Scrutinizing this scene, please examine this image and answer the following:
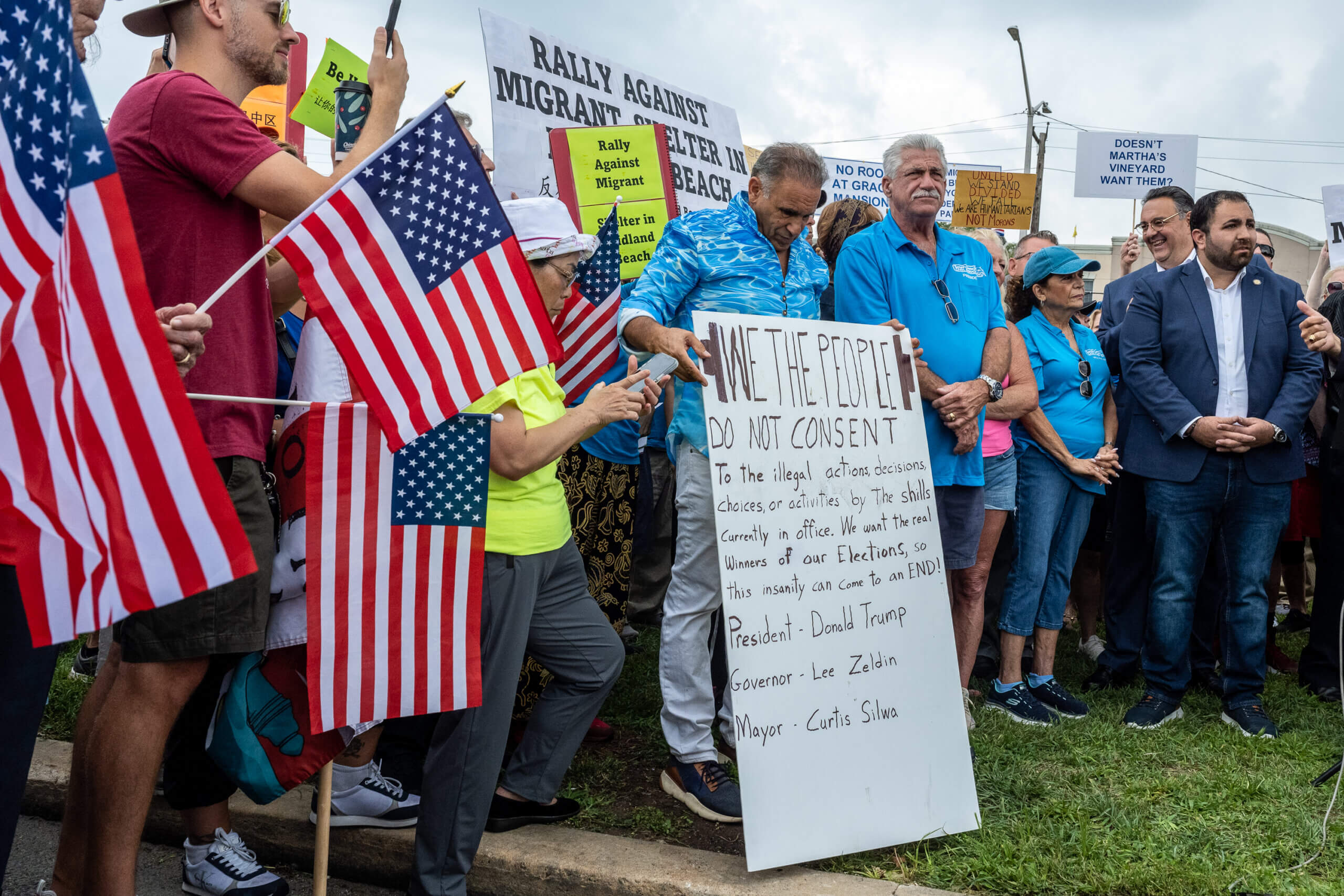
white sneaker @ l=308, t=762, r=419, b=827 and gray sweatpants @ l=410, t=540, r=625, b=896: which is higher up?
gray sweatpants @ l=410, t=540, r=625, b=896

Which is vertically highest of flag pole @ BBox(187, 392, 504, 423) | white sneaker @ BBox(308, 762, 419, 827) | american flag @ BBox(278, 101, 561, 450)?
american flag @ BBox(278, 101, 561, 450)

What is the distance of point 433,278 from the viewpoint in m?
2.50

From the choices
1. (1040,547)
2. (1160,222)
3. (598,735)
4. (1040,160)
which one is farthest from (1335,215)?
(1040,160)

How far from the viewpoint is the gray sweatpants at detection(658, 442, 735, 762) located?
3482 millimetres

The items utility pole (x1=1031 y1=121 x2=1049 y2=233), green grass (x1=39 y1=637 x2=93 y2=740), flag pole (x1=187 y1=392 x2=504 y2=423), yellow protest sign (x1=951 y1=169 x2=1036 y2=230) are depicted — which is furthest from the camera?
utility pole (x1=1031 y1=121 x2=1049 y2=233)

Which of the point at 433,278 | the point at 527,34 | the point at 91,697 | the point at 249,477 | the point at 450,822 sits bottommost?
the point at 450,822

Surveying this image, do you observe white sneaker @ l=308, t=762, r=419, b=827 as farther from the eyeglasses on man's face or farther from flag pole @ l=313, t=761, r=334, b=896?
the eyeglasses on man's face

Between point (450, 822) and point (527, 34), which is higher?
point (527, 34)

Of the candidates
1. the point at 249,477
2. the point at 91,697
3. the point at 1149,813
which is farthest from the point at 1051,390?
the point at 91,697

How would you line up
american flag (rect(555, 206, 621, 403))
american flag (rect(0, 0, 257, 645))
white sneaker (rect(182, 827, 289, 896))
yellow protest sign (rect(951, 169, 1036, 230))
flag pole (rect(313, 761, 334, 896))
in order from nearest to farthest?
1. american flag (rect(0, 0, 257, 645))
2. flag pole (rect(313, 761, 334, 896))
3. white sneaker (rect(182, 827, 289, 896))
4. american flag (rect(555, 206, 621, 403))
5. yellow protest sign (rect(951, 169, 1036, 230))

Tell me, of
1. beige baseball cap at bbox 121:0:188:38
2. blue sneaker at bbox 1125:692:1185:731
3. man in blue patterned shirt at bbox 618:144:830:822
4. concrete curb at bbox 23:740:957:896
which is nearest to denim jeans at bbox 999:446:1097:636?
blue sneaker at bbox 1125:692:1185:731

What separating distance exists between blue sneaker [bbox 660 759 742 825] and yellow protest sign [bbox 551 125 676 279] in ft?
8.81

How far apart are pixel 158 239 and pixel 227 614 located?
Answer: 873 mm

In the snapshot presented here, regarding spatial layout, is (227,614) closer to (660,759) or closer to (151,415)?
(151,415)
